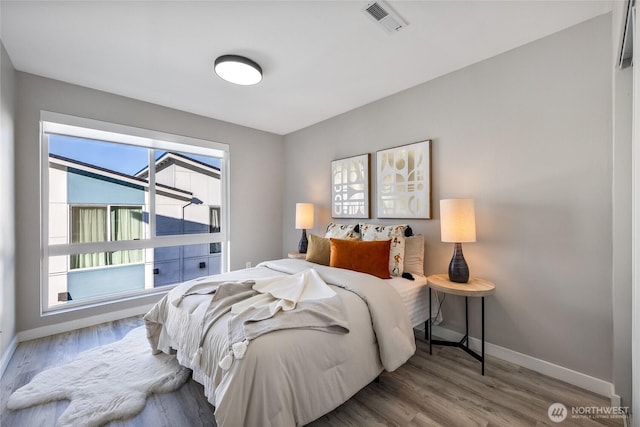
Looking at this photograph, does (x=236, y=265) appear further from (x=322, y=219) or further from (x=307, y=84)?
(x=307, y=84)

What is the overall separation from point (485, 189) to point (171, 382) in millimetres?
2861

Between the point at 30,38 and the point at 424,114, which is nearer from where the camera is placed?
the point at 30,38

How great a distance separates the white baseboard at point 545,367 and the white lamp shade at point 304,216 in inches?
81.9

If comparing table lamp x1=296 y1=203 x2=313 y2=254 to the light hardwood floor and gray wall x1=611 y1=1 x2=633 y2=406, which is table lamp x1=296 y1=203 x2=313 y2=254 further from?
gray wall x1=611 y1=1 x2=633 y2=406

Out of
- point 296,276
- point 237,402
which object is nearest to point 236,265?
point 296,276

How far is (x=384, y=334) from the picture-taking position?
1.72m

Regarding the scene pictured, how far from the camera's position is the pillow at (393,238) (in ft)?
8.10

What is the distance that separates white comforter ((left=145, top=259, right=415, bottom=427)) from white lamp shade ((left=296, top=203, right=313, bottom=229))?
64.1 inches

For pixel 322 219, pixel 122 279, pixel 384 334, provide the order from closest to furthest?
1. pixel 384 334
2. pixel 122 279
3. pixel 322 219

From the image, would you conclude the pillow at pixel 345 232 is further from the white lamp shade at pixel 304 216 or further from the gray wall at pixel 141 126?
the gray wall at pixel 141 126

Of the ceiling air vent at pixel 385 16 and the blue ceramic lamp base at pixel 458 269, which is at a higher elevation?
the ceiling air vent at pixel 385 16

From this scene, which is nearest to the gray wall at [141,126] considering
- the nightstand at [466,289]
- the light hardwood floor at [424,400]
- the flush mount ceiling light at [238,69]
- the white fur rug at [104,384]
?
the light hardwood floor at [424,400]

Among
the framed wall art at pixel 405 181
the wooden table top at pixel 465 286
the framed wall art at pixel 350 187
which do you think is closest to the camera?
the wooden table top at pixel 465 286

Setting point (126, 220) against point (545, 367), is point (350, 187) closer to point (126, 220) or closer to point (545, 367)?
point (545, 367)
